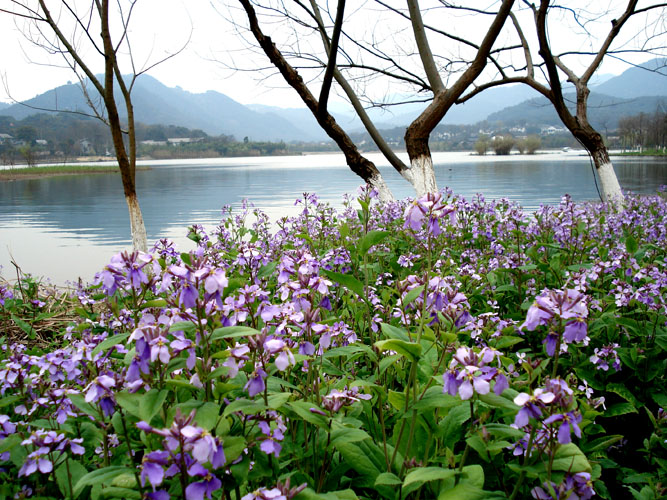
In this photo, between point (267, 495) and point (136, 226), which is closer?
point (267, 495)

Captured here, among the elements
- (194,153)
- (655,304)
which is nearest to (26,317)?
(655,304)

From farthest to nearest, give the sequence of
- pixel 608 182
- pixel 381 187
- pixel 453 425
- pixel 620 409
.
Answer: pixel 608 182
pixel 381 187
pixel 620 409
pixel 453 425

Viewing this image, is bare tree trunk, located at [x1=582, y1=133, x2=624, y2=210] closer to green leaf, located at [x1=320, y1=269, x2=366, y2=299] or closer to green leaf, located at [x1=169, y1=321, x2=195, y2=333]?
green leaf, located at [x1=320, y1=269, x2=366, y2=299]

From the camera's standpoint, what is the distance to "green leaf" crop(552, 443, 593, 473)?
1207mm

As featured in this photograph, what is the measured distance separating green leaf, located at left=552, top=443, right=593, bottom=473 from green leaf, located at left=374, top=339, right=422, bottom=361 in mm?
461

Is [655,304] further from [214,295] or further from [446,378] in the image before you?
[214,295]

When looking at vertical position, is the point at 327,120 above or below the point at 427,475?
above

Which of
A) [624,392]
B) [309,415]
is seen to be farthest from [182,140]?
[309,415]

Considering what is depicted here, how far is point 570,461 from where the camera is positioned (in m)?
1.24

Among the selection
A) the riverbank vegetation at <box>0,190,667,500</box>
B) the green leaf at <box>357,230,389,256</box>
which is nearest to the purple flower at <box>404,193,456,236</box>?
the riverbank vegetation at <box>0,190,667,500</box>

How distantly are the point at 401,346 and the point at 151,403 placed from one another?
64 cm

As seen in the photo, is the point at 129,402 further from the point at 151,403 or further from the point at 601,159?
the point at 601,159

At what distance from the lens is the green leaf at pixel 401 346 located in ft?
3.81

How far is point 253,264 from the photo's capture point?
2490mm
